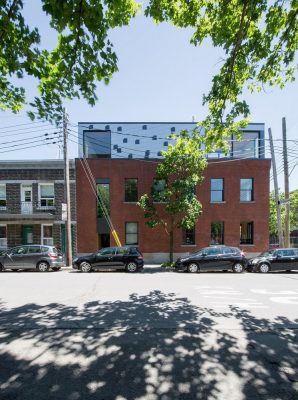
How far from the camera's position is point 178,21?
20.4 feet

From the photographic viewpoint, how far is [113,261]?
49.0 ft

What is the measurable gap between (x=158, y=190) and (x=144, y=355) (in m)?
14.1

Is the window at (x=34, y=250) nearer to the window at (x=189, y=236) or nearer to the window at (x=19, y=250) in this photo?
the window at (x=19, y=250)

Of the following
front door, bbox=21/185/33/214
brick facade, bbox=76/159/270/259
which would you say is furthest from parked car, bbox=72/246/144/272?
front door, bbox=21/185/33/214

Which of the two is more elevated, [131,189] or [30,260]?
[131,189]

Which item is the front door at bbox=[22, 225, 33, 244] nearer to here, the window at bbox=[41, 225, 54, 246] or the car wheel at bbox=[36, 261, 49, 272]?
the window at bbox=[41, 225, 54, 246]

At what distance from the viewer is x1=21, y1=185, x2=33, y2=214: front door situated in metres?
20.2

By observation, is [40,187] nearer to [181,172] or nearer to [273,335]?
[181,172]

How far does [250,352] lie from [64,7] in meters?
6.38

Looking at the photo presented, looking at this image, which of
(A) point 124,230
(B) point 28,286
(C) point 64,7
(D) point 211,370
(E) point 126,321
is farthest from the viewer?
(A) point 124,230

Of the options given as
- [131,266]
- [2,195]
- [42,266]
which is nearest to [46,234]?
[2,195]

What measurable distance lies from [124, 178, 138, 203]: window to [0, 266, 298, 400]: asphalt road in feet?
41.4

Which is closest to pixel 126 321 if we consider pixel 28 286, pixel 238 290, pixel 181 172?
pixel 238 290

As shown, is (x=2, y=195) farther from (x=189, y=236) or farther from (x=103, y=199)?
(x=189, y=236)
